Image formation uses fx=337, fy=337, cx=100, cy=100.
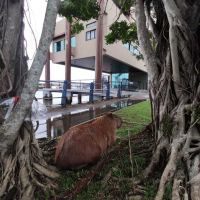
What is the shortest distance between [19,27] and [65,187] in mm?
1765

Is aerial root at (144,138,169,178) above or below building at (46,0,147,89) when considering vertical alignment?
below

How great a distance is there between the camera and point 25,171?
330 cm

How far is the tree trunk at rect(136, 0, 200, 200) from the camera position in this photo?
3.32 meters

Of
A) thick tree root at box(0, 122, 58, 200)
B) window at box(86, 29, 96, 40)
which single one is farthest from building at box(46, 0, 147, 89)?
thick tree root at box(0, 122, 58, 200)

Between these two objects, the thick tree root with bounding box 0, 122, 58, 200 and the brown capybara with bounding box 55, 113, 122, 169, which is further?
the brown capybara with bounding box 55, 113, 122, 169

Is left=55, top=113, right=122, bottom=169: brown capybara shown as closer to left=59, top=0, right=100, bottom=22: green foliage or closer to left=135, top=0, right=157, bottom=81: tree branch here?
left=135, top=0, right=157, bottom=81: tree branch

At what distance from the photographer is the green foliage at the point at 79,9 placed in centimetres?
617

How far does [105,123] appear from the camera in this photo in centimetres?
432

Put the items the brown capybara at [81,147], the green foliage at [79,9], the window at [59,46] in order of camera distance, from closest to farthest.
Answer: the brown capybara at [81,147], the green foliage at [79,9], the window at [59,46]

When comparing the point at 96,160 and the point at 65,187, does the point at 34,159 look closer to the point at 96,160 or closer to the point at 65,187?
the point at 65,187

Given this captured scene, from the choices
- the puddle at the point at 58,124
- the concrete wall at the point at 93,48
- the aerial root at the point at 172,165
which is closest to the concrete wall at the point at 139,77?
the concrete wall at the point at 93,48

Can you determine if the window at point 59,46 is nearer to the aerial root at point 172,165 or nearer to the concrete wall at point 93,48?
the concrete wall at point 93,48

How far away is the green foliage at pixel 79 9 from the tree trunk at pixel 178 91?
2.44 m

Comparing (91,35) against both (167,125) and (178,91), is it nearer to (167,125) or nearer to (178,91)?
(178,91)
